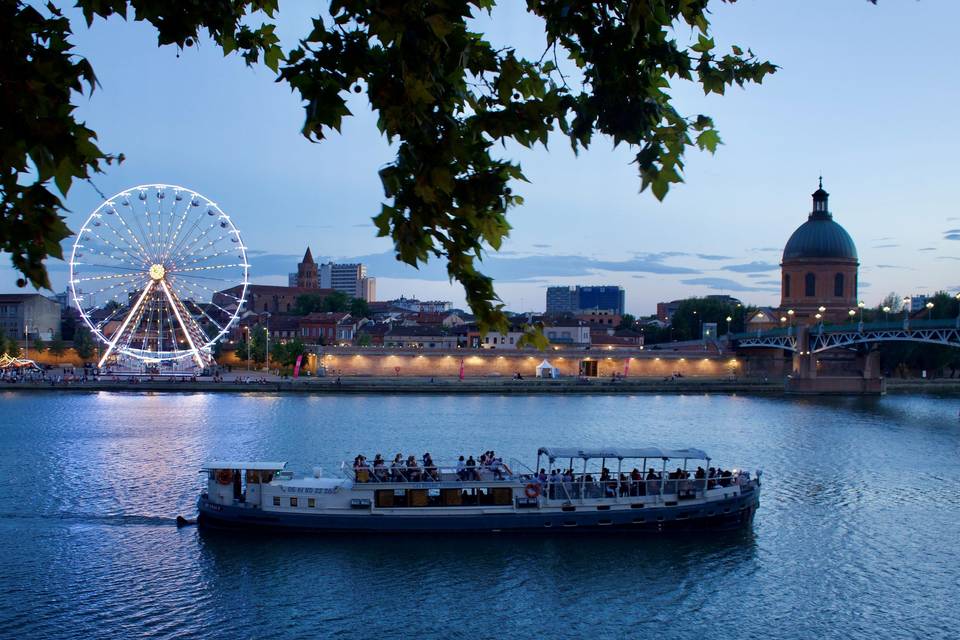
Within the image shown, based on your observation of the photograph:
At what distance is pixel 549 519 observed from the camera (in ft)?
60.7

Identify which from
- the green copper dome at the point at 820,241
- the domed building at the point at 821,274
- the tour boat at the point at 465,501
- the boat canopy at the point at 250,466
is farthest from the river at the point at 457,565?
the green copper dome at the point at 820,241

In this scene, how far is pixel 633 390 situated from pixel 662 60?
55363 mm

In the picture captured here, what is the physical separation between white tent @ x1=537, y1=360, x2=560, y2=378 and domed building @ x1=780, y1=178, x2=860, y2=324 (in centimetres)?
2317

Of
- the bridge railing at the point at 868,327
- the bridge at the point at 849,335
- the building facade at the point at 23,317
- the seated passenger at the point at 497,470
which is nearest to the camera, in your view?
the seated passenger at the point at 497,470

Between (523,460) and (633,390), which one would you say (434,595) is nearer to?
(523,460)

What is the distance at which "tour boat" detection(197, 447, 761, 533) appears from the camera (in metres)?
18.3

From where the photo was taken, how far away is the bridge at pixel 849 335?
47.8 m

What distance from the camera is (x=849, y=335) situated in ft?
182

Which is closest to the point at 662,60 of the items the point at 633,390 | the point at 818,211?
the point at 633,390

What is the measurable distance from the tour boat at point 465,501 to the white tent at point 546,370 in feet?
140

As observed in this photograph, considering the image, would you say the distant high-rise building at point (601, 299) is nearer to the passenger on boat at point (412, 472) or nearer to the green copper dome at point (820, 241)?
the green copper dome at point (820, 241)

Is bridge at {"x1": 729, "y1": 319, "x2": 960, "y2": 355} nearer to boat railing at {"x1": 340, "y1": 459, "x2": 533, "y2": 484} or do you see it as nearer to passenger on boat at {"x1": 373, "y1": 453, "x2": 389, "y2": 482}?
boat railing at {"x1": 340, "y1": 459, "x2": 533, "y2": 484}

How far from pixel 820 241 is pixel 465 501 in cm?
6283

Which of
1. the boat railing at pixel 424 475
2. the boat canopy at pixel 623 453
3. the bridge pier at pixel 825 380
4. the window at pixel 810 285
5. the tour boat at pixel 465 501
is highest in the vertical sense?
the window at pixel 810 285
